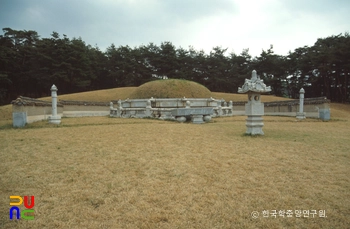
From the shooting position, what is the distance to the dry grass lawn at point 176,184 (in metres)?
2.87

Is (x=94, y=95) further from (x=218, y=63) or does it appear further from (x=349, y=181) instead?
(x=349, y=181)

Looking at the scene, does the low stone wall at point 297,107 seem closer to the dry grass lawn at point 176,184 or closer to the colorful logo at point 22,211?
the dry grass lawn at point 176,184

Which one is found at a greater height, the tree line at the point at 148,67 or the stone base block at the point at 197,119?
the tree line at the point at 148,67

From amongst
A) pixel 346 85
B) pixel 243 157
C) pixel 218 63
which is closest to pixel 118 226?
pixel 243 157

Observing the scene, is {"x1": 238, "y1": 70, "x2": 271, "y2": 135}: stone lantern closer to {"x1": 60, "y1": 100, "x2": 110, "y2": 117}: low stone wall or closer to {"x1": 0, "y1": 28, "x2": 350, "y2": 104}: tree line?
{"x1": 60, "y1": 100, "x2": 110, "y2": 117}: low stone wall

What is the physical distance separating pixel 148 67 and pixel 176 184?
37.8 meters

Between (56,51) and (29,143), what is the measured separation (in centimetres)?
3111

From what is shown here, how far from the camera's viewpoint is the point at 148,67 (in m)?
40.1

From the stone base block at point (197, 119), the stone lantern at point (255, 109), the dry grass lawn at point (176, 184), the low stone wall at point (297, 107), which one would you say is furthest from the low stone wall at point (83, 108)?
the stone lantern at point (255, 109)

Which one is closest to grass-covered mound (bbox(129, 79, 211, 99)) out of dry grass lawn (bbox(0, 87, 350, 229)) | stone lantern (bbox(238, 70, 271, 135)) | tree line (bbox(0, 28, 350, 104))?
stone lantern (bbox(238, 70, 271, 135))

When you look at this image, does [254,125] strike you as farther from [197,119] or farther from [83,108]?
[83,108]

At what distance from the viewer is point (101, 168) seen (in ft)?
15.9

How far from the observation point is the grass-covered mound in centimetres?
2022

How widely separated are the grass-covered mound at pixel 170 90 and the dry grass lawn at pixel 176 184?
44.8 feet
